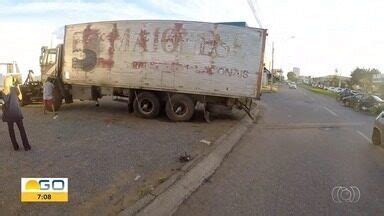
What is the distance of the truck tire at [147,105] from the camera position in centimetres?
1493

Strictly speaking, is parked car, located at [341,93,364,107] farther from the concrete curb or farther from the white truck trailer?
the concrete curb

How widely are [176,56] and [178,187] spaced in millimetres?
8734

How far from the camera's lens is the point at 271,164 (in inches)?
319

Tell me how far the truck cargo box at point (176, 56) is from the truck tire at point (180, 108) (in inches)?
15.1

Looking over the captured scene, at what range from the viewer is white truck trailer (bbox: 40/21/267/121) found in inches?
544

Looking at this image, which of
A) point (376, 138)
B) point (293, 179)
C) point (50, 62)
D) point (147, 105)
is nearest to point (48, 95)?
point (50, 62)

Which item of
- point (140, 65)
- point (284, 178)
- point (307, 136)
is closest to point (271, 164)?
point (284, 178)

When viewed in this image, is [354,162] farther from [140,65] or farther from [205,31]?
[140,65]

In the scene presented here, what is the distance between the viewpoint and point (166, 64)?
563 inches

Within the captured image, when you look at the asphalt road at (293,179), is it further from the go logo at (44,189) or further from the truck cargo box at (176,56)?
the truck cargo box at (176,56)

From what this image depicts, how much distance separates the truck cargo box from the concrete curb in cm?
484

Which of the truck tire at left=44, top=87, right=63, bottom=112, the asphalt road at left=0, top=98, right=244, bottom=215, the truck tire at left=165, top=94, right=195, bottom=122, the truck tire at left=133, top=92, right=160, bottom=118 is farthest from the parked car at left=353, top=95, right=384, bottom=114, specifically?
the truck tire at left=44, top=87, right=63, bottom=112

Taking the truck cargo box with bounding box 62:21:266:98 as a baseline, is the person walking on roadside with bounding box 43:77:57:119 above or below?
below

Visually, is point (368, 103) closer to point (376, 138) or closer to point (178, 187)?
point (376, 138)
